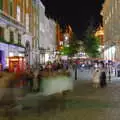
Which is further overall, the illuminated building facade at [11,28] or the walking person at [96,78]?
the illuminated building facade at [11,28]

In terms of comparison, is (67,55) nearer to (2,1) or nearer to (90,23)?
→ (90,23)

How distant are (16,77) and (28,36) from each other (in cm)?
4867

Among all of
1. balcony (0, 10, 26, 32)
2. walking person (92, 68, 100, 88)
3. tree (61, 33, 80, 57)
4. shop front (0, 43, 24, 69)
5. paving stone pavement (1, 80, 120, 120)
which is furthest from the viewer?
tree (61, 33, 80, 57)

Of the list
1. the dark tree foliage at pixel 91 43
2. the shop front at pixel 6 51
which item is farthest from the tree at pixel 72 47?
the shop front at pixel 6 51

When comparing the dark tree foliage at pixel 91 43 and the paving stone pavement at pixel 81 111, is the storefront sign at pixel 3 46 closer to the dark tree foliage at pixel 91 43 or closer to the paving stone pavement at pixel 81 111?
the paving stone pavement at pixel 81 111

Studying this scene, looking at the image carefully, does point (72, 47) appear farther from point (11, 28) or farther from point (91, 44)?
point (11, 28)

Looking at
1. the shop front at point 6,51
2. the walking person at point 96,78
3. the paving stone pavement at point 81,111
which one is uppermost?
the shop front at point 6,51

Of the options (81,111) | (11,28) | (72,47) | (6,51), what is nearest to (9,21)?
(11,28)

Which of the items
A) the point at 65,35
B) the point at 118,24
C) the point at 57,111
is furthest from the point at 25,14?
the point at 65,35

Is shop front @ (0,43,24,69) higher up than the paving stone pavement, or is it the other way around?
shop front @ (0,43,24,69)

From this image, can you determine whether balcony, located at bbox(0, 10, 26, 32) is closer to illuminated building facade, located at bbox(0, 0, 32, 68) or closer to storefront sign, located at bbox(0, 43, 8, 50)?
illuminated building facade, located at bbox(0, 0, 32, 68)

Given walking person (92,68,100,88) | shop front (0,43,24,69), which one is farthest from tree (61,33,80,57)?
walking person (92,68,100,88)

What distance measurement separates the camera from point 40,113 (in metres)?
16.6

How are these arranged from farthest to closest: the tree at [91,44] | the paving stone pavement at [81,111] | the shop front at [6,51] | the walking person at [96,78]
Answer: the tree at [91,44] < the shop front at [6,51] < the walking person at [96,78] < the paving stone pavement at [81,111]
